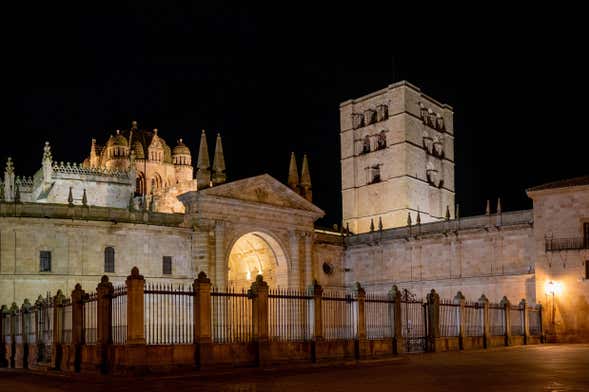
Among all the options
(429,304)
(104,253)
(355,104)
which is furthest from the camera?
(355,104)

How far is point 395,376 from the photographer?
706 inches

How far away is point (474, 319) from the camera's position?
33.4 metres

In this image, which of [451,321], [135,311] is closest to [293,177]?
[451,321]

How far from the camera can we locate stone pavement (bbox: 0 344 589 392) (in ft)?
49.4

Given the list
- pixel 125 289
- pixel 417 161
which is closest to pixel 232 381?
pixel 125 289

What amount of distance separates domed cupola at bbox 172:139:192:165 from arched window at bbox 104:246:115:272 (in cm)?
3045

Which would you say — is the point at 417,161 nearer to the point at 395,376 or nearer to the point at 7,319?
the point at 7,319

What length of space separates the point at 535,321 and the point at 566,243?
13.9ft

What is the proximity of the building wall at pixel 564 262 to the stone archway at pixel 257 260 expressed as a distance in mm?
15579

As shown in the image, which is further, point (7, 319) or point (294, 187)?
point (294, 187)

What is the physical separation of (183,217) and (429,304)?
61.5ft

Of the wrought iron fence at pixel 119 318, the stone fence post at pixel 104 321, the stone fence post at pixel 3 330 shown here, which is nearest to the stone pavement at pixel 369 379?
the stone fence post at pixel 104 321

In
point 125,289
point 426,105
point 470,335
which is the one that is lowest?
point 470,335

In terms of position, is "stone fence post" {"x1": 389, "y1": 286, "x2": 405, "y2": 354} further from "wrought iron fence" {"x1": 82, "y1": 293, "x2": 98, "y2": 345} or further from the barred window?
the barred window
